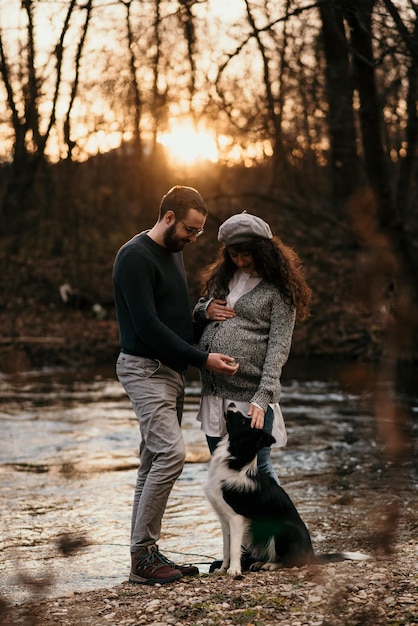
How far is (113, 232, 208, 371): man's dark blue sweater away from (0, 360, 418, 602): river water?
165 centimetres

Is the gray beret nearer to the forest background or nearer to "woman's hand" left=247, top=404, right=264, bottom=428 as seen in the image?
"woman's hand" left=247, top=404, right=264, bottom=428

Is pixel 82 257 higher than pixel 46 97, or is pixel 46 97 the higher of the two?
pixel 46 97

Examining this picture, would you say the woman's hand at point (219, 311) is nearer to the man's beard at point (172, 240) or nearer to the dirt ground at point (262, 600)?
the man's beard at point (172, 240)

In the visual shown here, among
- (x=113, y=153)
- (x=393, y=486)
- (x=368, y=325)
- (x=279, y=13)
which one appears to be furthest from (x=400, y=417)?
(x=113, y=153)

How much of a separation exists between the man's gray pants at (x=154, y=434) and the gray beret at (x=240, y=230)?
955mm

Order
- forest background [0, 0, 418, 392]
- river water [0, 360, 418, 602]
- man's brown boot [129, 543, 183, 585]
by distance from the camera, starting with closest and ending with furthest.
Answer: man's brown boot [129, 543, 183, 585], river water [0, 360, 418, 602], forest background [0, 0, 418, 392]

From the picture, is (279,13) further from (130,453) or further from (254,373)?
(254,373)

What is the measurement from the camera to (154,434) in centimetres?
600

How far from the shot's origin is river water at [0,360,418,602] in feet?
23.5

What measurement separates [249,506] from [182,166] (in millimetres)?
21255

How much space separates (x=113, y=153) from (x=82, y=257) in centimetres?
485

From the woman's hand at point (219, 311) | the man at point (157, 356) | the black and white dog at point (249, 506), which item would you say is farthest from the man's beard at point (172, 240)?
the black and white dog at point (249, 506)

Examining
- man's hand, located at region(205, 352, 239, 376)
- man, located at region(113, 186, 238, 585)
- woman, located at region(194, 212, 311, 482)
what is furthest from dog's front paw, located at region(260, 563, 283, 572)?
man's hand, located at region(205, 352, 239, 376)

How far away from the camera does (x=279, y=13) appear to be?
1136 centimetres
